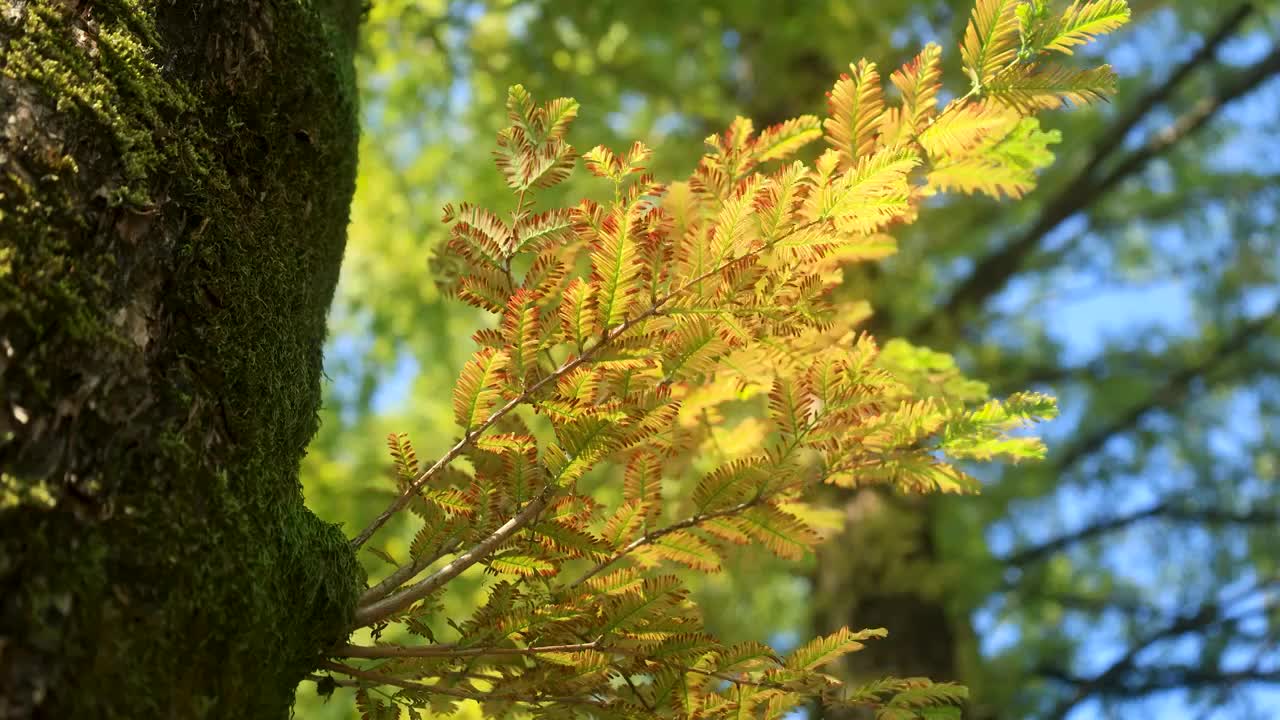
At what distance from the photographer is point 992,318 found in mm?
5270

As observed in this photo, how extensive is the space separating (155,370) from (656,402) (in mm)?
570

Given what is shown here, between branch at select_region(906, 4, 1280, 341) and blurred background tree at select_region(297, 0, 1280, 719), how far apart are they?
15mm

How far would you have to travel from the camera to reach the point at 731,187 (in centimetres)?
134

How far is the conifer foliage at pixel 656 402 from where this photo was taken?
1172 mm

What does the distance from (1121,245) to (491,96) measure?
4237 mm

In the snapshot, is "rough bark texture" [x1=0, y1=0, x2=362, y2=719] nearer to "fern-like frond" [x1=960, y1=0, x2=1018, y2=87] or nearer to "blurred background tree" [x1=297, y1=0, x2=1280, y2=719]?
"fern-like frond" [x1=960, y1=0, x2=1018, y2=87]

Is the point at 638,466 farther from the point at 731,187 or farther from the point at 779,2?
the point at 779,2

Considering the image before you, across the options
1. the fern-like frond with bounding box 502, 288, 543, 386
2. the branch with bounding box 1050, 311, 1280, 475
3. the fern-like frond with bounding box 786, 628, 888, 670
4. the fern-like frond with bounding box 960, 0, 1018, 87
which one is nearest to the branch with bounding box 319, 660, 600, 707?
the fern-like frond with bounding box 786, 628, 888, 670

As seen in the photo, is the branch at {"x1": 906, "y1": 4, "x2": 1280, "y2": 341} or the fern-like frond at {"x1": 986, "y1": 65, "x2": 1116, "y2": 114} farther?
the branch at {"x1": 906, "y1": 4, "x2": 1280, "y2": 341}

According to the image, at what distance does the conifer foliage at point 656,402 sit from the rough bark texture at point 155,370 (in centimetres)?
18

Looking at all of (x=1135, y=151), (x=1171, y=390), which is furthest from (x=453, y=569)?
(x=1171, y=390)

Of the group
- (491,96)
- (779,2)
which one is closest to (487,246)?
(779,2)

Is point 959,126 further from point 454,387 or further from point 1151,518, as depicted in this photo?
point 1151,518

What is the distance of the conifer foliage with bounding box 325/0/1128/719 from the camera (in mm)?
1172
